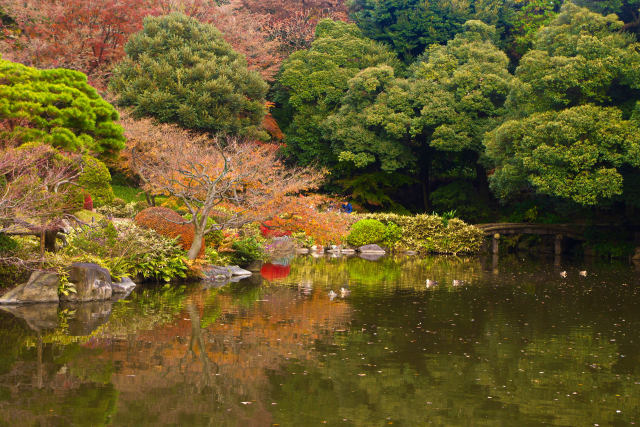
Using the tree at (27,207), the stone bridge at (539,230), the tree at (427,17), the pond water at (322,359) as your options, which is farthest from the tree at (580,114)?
the tree at (27,207)

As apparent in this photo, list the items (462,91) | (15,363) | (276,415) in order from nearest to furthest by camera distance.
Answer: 1. (276,415)
2. (15,363)
3. (462,91)

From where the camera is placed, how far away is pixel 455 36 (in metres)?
32.8

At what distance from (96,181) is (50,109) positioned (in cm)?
359

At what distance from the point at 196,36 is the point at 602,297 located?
882 inches

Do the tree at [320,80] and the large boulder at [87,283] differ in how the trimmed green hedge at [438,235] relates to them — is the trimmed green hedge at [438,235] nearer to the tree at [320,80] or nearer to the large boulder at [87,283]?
the tree at [320,80]

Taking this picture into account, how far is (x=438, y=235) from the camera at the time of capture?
2775 cm

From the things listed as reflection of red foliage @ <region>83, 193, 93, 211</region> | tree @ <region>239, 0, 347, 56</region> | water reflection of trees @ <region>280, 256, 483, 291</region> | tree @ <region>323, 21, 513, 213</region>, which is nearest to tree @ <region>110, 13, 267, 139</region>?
tree @ <region>323, 21, 513, 213</region>

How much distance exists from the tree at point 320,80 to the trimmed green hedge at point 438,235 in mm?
7218

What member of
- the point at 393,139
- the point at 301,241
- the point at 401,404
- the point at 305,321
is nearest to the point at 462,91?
the point at 393,139

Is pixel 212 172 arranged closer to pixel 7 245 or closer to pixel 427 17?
pixel 7 245

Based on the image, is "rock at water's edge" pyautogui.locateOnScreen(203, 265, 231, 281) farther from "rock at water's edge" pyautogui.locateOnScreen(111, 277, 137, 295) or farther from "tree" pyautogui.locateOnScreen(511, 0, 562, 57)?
"tree" pyautogui.locateOnScreen(511, 0, 562, 57)

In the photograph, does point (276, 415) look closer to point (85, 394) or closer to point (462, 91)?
point (85, 394)

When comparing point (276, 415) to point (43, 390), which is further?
point (43, 390)

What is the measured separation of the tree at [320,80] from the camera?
34.1 meters
